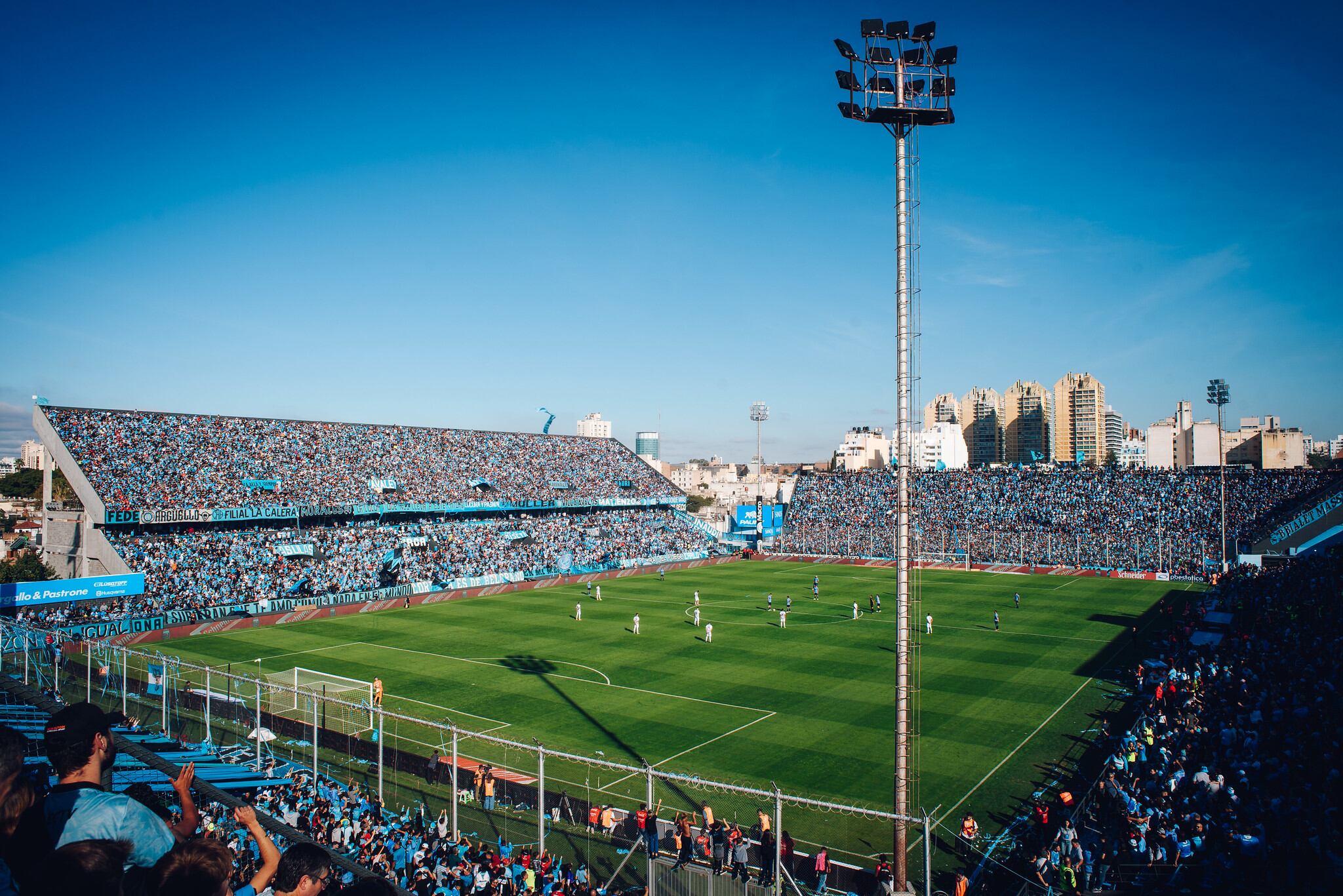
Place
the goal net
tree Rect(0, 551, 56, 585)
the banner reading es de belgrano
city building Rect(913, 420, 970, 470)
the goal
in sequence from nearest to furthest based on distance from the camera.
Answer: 1. the goal net
2. the banner reading es de belgrano
3. tree Rect(0, 551, 56, 585)
4. the goal
5. city building Rect(913, 420, 970, 470)

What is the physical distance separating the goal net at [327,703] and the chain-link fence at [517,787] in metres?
0.08

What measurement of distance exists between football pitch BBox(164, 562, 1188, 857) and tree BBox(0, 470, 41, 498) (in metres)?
69.7

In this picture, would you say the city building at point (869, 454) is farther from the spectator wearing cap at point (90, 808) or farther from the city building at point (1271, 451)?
the spectator wearing cap at point (90, 808)

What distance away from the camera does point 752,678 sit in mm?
32438

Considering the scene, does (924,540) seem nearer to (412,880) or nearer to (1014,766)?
(1014,766)

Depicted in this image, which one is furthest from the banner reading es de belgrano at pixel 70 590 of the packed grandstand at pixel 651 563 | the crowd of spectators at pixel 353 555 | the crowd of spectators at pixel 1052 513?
the crowd of spectators at pixel 1052 513

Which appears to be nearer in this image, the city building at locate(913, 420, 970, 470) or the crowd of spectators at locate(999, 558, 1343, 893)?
the crowd of spectators at locate(999, 558, 1343, 893)

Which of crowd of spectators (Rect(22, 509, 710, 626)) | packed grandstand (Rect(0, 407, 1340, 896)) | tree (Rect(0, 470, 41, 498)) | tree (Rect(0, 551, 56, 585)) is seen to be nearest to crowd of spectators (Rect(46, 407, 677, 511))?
packed grandstand (Rect(0, 407, 1340, 896))

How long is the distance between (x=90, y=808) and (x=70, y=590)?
1588 inches

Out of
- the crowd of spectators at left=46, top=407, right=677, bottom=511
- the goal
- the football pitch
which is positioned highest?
the crowd of spectators at left=46, top=407, right=677, bottom=511

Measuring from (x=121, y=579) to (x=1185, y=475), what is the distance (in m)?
71.9

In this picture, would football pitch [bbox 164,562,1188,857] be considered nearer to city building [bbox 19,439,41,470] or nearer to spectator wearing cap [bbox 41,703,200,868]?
spectator wearing cap [bbox 41,703,200,868]

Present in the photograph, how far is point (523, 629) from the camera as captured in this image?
140 ft

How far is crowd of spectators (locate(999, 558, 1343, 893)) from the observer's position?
13.9 m
